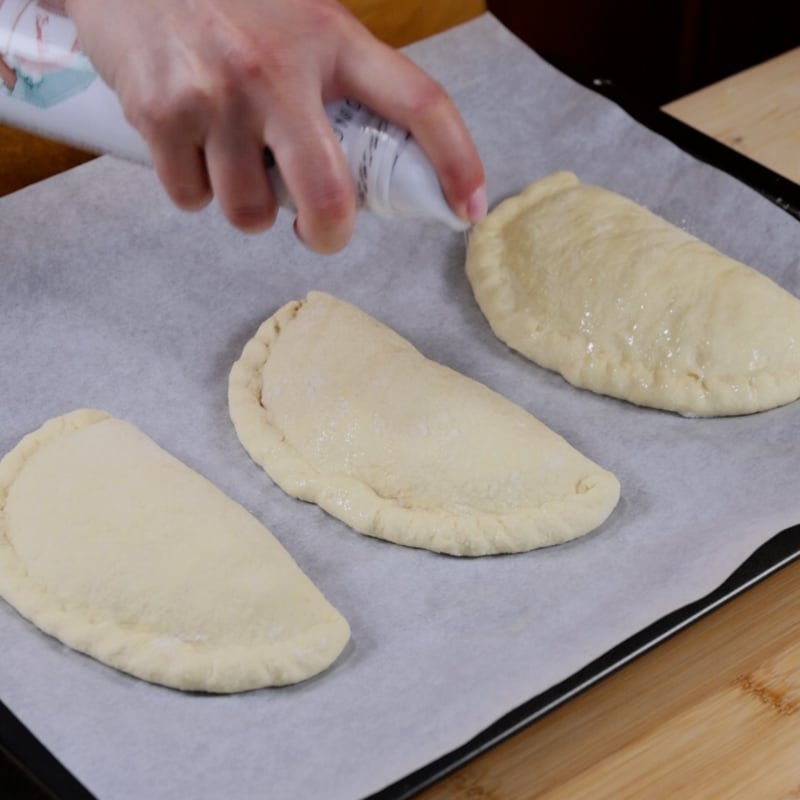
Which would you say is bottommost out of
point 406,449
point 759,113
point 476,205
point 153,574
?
point 759,113

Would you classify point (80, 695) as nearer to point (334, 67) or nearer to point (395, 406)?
point (395, 406)

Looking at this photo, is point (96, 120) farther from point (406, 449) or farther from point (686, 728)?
point (686, 728)

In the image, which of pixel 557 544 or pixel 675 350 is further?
pixel 675 350

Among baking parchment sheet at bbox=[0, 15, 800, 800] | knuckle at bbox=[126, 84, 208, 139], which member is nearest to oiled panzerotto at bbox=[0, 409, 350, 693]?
baking parchment sheet at bbox=[0, 15, 800, 800]

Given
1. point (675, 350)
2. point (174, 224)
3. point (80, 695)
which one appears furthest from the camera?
point (174, 224)

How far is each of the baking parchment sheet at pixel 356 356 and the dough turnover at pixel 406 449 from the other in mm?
26

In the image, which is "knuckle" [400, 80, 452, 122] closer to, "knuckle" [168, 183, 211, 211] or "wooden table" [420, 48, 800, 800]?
"knuckle" [168, 183, 211, 211]

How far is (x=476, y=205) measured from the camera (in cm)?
106

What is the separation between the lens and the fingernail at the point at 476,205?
106 centimetres

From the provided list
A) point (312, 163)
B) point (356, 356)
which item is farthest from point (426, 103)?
point (356, 356)

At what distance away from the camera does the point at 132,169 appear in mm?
1745

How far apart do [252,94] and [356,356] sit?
60 centimetres

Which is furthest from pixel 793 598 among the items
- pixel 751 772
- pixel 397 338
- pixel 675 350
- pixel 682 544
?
pixel 397 338

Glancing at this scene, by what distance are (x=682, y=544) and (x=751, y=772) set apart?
0.28 metres
